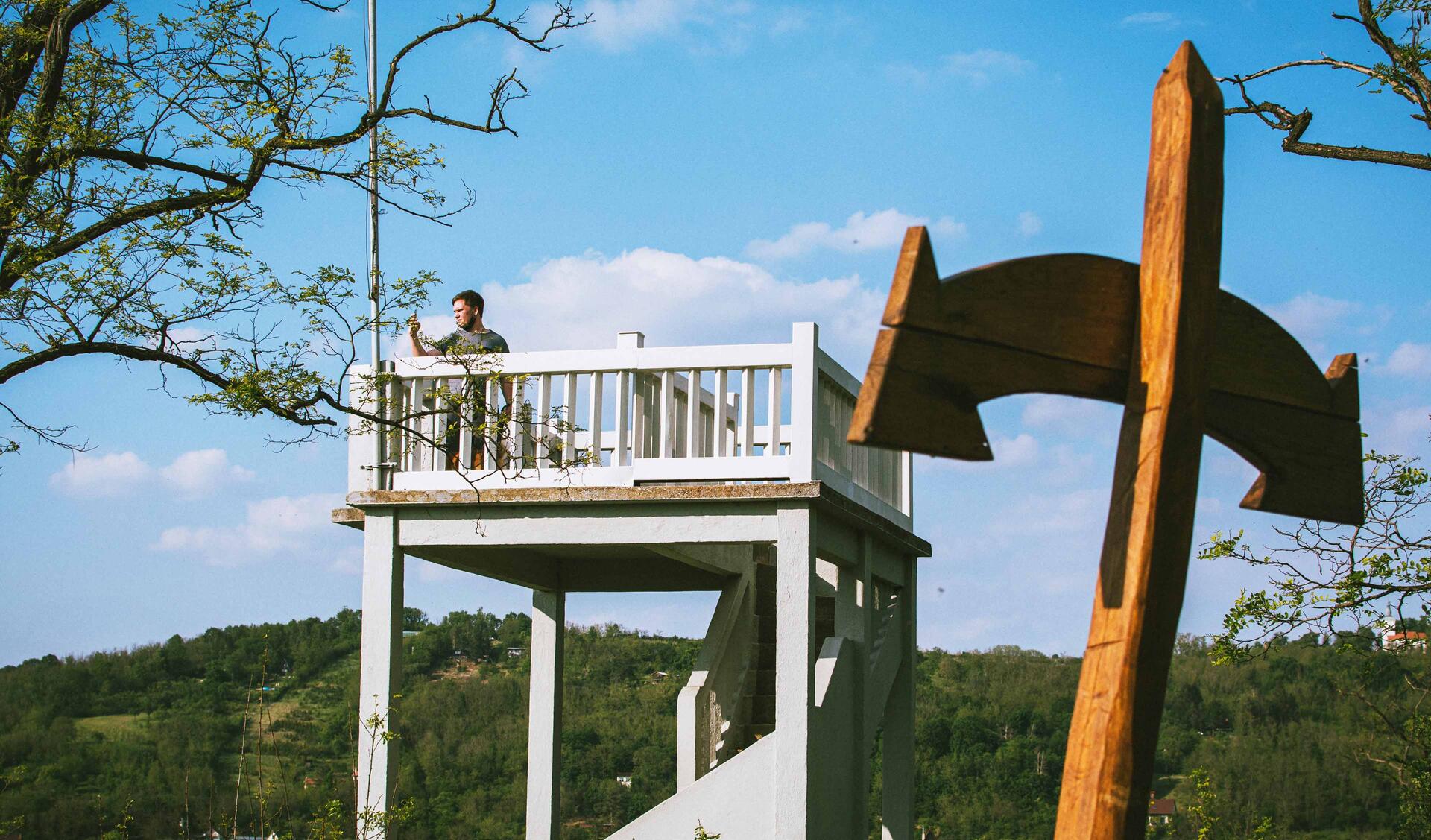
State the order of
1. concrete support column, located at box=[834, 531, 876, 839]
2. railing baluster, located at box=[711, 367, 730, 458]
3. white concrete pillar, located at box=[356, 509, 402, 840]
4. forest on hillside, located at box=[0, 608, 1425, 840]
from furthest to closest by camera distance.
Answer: forest on hillside, located at box=[0, 608, 1425, 840], concrete support column, located at box=[834, 531, 876, 839], railing baluster, located at box=[711, 367, 730, 458], white concrete pillar, located at box=[356, 509, 402, 840]

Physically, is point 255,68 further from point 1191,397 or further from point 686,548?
point 1191,397

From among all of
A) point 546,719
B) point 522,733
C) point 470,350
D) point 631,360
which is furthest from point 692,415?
point 522,733

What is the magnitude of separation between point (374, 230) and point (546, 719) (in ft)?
14.9

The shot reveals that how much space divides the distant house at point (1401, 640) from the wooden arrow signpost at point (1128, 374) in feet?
24.1

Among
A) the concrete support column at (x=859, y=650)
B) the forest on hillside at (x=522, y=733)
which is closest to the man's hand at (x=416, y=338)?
the concrete support column at (x=859, y=650)

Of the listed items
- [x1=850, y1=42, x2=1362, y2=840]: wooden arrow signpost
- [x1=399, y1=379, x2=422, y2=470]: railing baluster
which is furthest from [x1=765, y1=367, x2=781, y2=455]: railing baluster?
[x1=850, y1=42, x2=1362, y2=840]: wooden arrow signpost

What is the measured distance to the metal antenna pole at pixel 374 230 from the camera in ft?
30.8

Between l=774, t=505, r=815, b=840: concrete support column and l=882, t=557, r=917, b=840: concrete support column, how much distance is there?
2.95 m

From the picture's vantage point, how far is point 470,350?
363 inches

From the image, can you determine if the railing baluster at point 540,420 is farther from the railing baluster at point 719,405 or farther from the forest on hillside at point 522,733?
the forest on hillside at point 522,733

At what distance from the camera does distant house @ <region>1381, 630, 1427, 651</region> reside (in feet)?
30.3

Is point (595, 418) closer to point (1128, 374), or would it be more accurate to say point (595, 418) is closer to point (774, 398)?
point (774, 398)

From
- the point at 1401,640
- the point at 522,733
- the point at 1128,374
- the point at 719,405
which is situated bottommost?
the point at 522,733

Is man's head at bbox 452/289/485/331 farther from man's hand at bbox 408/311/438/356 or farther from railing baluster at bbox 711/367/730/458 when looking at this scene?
railing baluster at bbox 711/367/730/458
